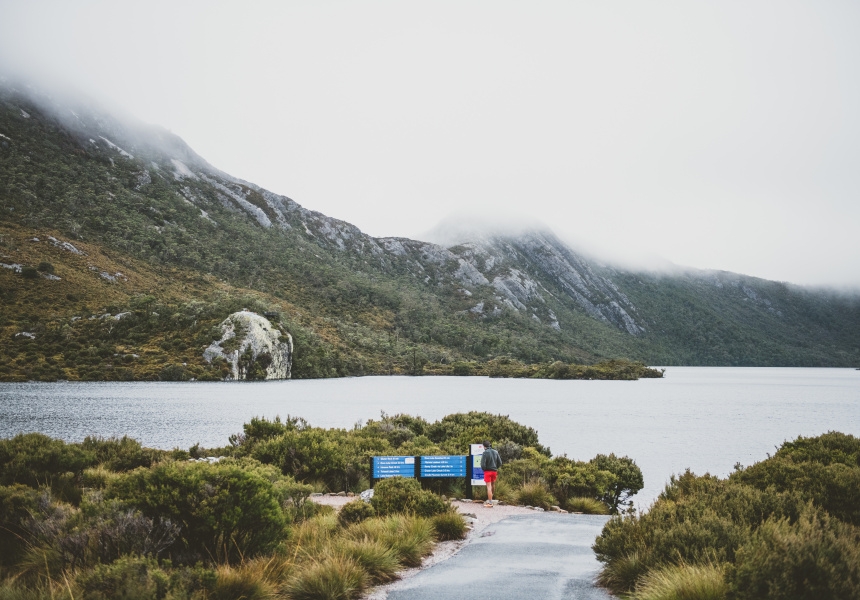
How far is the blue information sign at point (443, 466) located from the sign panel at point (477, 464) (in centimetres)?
30

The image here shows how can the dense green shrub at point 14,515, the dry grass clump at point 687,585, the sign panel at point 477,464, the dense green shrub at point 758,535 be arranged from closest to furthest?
the dense green shrub at point 758,535, the dry grass clump at point 687,585, the dense green shrub at point 14,515, the sign panel at point 477,464

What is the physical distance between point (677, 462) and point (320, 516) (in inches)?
1052

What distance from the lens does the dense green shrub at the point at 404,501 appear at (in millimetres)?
10400

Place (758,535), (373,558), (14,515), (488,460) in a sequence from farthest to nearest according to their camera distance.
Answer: (488,460), (14,515), (373,558), (758,535)

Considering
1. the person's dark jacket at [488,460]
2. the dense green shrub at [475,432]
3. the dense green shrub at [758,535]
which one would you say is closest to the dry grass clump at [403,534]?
the dense green shrub at [758,535]

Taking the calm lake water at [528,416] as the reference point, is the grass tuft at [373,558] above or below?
above

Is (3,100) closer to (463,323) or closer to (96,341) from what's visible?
(96,341)

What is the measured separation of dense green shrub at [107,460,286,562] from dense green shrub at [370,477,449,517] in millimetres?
3382

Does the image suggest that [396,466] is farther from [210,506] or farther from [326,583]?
[326,583]

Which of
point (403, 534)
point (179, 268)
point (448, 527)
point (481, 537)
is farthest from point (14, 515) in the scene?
point (179, 268)

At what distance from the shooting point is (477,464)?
1452 centimetres

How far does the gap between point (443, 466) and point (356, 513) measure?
175 inches

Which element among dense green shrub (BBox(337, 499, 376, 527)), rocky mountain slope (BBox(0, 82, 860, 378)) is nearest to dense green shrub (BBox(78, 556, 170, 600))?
dense green shrub (BBox(337, 499, 376, 527))

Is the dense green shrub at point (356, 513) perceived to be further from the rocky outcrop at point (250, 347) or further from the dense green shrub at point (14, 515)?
the rocky outcrop at point (250, 347)
